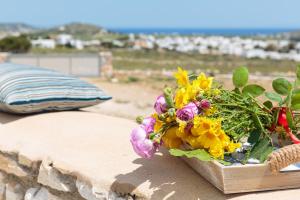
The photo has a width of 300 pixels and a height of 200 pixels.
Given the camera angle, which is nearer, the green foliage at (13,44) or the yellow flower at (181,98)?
the yellow flower at (181,98)

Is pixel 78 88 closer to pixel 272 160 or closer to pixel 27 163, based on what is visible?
pixel 27 163

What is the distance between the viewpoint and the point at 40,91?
311 centimetres

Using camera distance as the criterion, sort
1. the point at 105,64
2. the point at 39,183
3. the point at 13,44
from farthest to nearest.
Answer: the point at 13,44 → the point at 105,64 → the point at 39,183

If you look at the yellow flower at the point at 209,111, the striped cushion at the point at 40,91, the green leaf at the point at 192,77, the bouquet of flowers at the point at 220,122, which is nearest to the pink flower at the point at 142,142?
the bouquet of flowers at the point at 220,122

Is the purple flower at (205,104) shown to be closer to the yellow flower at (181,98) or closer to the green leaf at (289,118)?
the yellow flower at (181,98)

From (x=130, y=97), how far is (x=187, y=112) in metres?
10.0

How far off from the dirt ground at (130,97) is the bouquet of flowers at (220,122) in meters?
6.14

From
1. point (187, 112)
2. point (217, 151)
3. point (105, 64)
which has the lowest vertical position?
point (105, 64)

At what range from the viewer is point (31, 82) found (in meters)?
3.17

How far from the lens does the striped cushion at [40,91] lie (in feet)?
10.1

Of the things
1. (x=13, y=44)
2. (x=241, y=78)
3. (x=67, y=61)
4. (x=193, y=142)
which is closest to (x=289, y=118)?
(x=241, y=78)

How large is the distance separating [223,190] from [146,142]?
33cm

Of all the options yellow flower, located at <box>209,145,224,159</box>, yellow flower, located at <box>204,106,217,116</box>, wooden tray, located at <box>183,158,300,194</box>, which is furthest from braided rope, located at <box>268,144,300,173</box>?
yellow flower, located at <box>204,106,217,116</box>

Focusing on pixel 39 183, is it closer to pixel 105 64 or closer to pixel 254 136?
pixel 254 136
